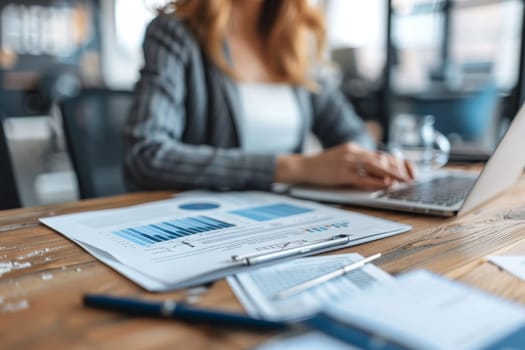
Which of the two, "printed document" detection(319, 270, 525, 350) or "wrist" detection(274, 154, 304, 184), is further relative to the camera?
"wrist" detection(274, 154, 304, 184)

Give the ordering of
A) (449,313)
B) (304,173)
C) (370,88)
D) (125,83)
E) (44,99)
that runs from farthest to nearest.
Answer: (125,83)
(370,88)
(44,99)
(304,173)
(449,313)

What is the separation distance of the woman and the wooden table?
19 cm

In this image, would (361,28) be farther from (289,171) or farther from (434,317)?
(434,317)

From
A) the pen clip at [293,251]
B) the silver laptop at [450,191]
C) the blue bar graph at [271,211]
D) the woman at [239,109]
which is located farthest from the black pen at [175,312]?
the woman at [239,109]

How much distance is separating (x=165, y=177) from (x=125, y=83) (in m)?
4.32

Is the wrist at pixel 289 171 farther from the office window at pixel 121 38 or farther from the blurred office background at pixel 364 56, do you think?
the office window at pixel 121 38

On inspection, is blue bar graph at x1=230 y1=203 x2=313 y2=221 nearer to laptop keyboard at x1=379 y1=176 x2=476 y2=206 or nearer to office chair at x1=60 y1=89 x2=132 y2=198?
laptop keyboard at x1=379 y1=176 x2=476 y2=206

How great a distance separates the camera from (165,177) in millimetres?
902

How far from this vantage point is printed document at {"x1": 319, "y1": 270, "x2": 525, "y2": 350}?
0.97ft

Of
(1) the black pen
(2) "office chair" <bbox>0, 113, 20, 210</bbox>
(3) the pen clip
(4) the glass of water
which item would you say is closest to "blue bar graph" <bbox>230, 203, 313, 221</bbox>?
(3) the pen clip

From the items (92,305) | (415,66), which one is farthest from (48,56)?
(92,305)

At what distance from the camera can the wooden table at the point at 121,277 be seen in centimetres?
34

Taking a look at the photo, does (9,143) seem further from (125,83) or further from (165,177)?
(125,83)

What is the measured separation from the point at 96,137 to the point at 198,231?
0.73m
